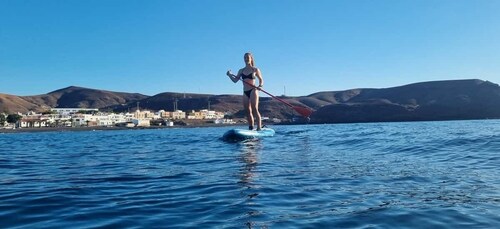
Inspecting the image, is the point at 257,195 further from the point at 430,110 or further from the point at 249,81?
the point at 430,110

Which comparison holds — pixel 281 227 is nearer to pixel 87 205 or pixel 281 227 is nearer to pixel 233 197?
pixel 233 197

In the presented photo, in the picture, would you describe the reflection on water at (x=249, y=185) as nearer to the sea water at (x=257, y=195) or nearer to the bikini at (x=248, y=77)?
the sea water at (x=257, y=195)

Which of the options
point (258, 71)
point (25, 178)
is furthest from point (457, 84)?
point (25, 178)

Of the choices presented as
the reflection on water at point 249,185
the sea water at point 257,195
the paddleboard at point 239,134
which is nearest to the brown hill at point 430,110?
the paddleboard at point 239,134

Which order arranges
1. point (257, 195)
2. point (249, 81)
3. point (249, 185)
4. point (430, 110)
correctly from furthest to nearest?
1. point (430, 110)
2. point (249, 81)
3. point (249, 185)
4. point (257, 195)

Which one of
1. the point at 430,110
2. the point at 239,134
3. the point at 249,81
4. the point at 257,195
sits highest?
the point at 249,81

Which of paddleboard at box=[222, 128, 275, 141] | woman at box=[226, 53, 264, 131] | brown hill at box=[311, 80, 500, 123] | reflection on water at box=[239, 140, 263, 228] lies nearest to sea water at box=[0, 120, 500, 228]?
reflection on water at box=[239, 140, 263, 228]

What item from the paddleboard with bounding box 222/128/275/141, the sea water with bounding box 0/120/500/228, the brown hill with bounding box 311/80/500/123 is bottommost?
the sea water with bounding box 0/120/500/228

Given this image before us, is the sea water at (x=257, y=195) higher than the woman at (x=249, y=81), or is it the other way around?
the woman at (x=249, y=81)

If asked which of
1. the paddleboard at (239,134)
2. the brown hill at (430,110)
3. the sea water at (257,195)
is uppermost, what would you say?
the brown hill at (430,110)

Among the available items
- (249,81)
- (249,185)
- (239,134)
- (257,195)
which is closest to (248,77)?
(249,81)

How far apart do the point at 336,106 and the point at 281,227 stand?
6192 inches

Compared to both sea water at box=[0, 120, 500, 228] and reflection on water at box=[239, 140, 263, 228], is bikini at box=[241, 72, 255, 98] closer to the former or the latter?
reflection on water at box=[239, 140, 263, 228]

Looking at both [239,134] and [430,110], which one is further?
[430,110]
